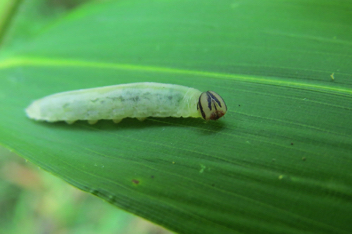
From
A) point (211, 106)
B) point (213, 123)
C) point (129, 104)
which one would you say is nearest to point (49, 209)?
point (129, 104)

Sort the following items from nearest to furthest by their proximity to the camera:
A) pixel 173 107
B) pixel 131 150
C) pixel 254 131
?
pixel 254 131, pixel 131 150, pixel 173 107

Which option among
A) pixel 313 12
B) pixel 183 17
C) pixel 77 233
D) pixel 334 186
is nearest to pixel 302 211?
pixel 334 186

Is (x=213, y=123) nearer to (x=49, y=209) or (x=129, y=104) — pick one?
(x=129, y=104)

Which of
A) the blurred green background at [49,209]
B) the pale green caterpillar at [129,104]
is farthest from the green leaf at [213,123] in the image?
the blurred green background at [49,209]

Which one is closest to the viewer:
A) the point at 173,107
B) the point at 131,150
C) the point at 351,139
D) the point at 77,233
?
the point at 351,139

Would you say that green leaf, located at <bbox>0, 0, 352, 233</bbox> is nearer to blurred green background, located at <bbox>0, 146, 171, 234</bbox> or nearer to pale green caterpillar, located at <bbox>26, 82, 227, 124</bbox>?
pale green caterpillar, located at <bbox>26, 82, 227, 124</bbox>

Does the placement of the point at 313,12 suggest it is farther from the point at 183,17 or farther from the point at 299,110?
the point at 183,17
